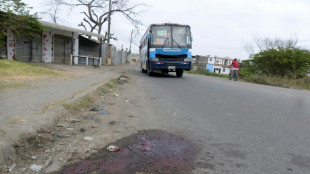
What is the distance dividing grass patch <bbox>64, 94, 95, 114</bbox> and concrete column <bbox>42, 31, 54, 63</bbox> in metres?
13.3

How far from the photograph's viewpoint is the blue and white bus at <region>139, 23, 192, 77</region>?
13.2 m

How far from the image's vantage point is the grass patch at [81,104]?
407 cm

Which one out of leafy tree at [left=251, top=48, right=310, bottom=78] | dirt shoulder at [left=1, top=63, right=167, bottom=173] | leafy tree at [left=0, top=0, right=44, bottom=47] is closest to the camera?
dirt shoulder at [left=1, top=63, right=167, bottom=173]

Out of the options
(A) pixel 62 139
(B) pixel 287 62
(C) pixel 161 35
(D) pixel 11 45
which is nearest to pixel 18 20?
(D) pixel 11 45

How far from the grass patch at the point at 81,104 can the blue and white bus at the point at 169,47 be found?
8245 millimetres

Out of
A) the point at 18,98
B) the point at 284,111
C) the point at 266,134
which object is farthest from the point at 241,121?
the point at 18,98

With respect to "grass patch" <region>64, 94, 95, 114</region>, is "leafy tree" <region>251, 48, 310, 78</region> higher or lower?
higher

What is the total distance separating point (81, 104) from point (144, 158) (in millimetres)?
2650

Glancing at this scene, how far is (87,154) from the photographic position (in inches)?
95.0

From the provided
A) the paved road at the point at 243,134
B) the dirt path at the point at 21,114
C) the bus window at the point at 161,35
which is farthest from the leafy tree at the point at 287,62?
the dirt path at the point at 21,114

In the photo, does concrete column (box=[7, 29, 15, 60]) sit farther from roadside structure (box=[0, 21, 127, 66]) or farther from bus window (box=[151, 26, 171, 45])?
bus window (box=[151, 26, 171, 45])

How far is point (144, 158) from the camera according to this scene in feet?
→ 7.58

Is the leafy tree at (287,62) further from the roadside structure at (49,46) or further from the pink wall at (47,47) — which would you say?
the pink wall at (47,47)

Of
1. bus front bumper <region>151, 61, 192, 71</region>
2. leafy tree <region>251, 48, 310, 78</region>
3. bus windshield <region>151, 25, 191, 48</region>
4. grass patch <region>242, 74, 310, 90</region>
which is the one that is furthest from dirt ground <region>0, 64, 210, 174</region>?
leafy tree <region>251, 48, 310, 78</region>
